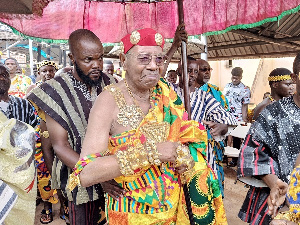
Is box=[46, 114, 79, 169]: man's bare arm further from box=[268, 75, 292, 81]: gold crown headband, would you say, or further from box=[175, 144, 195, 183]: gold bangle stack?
box=[268, 75, 292, 81]: gold crown headband

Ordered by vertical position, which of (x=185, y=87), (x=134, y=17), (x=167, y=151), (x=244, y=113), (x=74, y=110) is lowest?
(x=244, y=113)

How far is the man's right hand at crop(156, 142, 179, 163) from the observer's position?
151 cm

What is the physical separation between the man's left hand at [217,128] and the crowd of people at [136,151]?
73cm

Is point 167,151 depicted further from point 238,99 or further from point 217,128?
point 238,99

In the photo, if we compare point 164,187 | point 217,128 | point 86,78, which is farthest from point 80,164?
point 217,128

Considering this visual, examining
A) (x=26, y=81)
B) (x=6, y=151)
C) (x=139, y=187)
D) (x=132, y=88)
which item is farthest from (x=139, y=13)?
(x=26, y=81)

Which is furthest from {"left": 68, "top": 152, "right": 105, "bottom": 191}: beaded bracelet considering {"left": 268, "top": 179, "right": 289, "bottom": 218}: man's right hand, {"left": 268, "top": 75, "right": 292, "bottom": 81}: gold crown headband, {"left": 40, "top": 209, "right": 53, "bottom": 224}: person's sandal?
{"left": 268, "top": 75, "right": 292, "bottom": 81}: gold crown headband

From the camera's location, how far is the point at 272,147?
205 centimetres

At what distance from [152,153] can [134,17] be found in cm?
241

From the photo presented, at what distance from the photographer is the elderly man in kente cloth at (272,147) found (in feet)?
6.47

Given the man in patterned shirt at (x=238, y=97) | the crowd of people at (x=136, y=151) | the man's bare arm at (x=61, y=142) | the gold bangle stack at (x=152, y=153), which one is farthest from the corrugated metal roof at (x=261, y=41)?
the gold bangle stack at (x=152, y=153)

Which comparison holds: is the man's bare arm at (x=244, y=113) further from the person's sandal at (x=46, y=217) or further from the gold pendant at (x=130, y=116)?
the gold pendant at (x=130, y=116)

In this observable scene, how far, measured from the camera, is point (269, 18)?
288 centimetres

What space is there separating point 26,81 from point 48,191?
3119 millimetres
